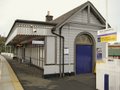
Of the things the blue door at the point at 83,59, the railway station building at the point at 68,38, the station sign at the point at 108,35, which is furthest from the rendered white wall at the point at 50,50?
the station sign at the point at 108,35

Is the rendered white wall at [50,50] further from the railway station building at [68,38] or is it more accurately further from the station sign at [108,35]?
the station sign at [108,35]

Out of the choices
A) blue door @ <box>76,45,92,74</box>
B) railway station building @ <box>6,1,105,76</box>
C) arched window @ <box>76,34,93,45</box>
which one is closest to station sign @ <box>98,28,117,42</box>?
railway station building @ <box>6,1,105,76</box>

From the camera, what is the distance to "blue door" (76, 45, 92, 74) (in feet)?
45.8

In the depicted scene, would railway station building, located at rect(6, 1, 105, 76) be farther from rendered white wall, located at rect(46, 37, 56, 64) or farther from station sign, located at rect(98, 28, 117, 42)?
station sign, located at rect(98, 28, 117, 42)

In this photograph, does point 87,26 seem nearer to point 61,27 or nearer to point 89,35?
point 89,35

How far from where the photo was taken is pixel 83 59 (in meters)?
14.2

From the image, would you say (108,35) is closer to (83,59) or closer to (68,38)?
(68,38)

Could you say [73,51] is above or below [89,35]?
below

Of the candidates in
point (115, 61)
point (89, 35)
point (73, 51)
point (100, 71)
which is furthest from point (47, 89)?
point (89, 35)

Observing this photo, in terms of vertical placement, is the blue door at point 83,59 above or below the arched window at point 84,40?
below

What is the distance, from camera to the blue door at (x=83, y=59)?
1395 cm

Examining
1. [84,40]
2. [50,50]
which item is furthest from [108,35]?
[84,40]

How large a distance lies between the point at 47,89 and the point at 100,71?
9.06 ft

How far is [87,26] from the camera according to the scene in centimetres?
1410
